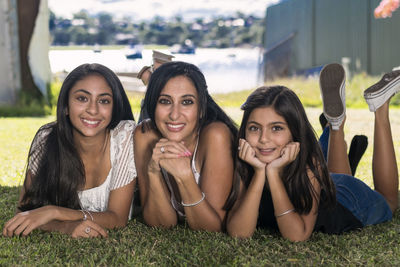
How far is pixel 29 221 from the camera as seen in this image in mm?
2586

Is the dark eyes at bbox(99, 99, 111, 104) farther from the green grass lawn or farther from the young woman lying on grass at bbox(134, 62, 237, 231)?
the green grass lawn

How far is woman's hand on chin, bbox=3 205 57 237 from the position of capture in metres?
2.58

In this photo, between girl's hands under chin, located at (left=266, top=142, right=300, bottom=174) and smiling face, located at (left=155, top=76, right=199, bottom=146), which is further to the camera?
smiling face, located at (left=155, top=76, right=199, bottom=146)

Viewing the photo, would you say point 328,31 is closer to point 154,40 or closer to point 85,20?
point 85,20

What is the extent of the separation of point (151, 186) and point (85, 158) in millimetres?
505

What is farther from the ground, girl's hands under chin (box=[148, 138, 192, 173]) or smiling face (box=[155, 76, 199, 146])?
smiling face (box=[155, 76, 199, 146])

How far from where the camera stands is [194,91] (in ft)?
8.82

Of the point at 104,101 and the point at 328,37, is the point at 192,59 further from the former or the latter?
the point at 328,37

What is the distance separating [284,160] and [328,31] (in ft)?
47.6

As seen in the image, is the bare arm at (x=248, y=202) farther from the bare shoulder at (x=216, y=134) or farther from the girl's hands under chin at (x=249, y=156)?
the bare shoulder at (x=216, y=134)

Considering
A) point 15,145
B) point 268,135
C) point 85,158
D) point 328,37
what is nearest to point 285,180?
point 268,135

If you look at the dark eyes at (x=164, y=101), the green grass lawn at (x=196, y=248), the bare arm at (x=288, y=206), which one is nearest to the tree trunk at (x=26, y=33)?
the green grass lawn at (x=196, y=248)

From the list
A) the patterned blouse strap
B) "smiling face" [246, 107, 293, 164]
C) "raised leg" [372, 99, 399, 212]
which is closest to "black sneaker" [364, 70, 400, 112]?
"raised leg" [372, 99, 399, 212]

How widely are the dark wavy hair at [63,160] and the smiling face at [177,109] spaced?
34 centimetres
